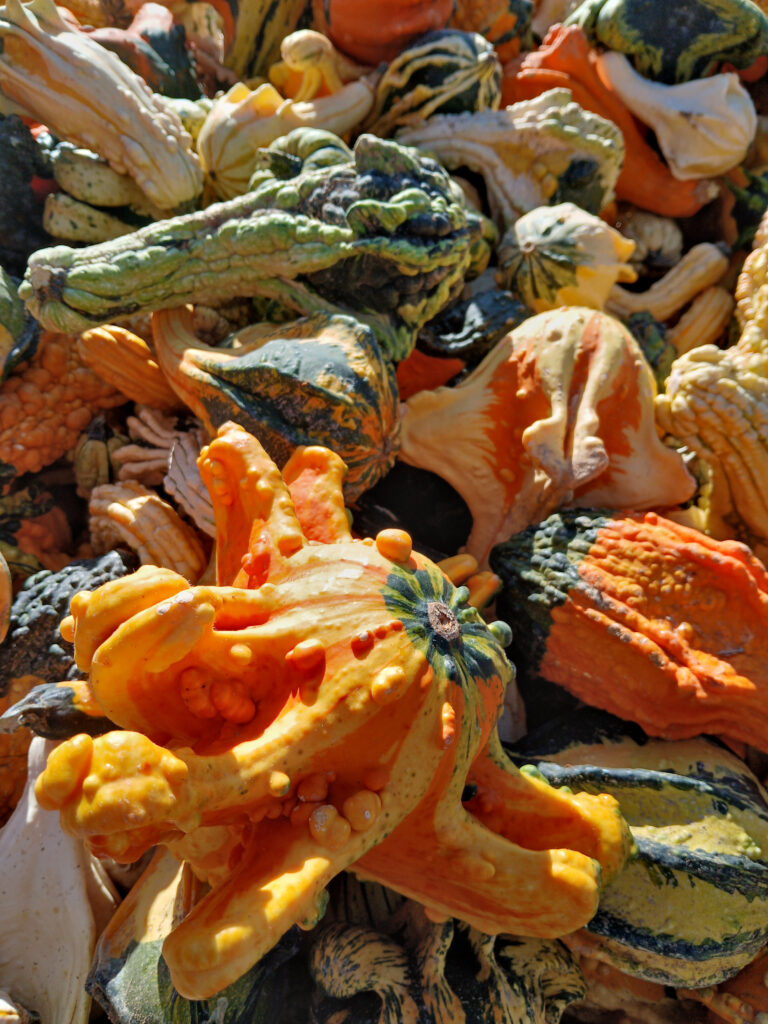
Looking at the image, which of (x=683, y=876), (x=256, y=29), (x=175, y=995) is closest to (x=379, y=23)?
(x=256, y=29)

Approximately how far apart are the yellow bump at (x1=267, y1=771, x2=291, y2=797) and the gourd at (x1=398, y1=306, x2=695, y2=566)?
72 cm

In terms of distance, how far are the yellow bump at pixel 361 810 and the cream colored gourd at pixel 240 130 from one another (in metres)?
1.25

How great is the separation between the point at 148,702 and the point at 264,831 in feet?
0.61

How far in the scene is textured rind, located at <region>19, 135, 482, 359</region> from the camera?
1.20 m

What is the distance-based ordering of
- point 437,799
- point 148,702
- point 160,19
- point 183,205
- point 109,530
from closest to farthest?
point 148,702 < point 437,799 < point 109,530 < point 183,205 < point 160,19

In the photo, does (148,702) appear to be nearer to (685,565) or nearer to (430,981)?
(430,981)

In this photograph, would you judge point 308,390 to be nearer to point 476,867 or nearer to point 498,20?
point 476,867

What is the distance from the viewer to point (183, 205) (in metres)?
1.42

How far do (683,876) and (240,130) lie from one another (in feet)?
5.16

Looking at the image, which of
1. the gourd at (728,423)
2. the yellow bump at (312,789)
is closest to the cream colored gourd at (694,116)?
the gourd at (728,423)

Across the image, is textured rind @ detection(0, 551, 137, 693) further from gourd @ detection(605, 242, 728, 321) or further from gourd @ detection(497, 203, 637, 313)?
gourd @ detection(605, 242, 728, 321)

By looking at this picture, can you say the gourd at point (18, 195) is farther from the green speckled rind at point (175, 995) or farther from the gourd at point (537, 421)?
the green speckled rind at point (175, 995)

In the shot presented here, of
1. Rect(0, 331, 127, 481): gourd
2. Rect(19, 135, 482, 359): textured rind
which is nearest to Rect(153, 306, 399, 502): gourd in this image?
Rect(19, 135, 482, 359): textured rind

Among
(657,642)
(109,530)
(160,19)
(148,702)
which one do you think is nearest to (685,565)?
(657,642)
